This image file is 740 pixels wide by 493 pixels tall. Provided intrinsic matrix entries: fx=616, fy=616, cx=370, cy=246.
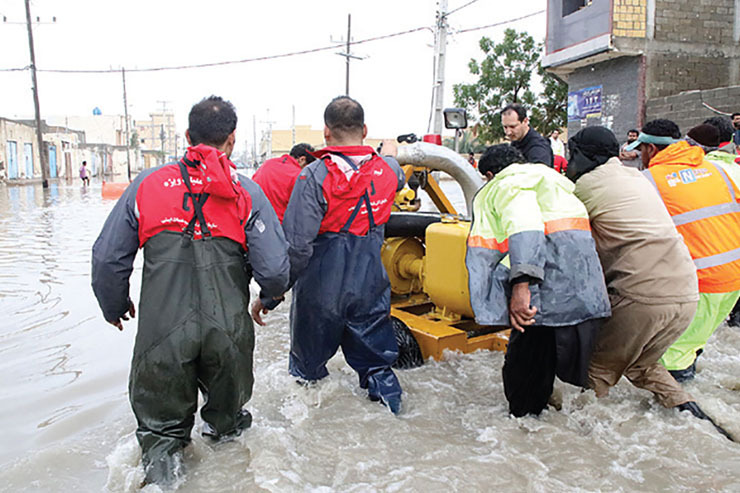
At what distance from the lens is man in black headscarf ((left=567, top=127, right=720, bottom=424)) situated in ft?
10.2

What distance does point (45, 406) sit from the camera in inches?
153

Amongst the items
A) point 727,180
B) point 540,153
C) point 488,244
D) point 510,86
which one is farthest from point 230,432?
point 510,86

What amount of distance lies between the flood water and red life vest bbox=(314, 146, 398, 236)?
1071mm

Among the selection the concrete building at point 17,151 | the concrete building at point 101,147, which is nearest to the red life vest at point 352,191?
the concrete building at point 17,151

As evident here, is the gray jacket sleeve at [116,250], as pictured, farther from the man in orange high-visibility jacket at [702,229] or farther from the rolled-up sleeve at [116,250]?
the man in orange high-visibility jacket at [702,229]

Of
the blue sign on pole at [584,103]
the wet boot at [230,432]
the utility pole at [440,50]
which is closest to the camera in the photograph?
the wet boot at [230,432]

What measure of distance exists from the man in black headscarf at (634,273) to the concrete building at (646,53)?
1168cm

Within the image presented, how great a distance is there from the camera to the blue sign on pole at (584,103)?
15648mm

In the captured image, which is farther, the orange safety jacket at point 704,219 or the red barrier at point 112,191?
the red barrier at point 112,191

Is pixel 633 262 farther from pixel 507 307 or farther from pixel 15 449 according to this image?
pixel 15 449

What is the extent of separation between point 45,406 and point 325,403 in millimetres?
1779

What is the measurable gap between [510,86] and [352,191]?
21.5m

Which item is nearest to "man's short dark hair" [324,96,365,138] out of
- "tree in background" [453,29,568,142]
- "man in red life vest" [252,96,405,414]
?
"man in red life vest" [252,96,405,414]

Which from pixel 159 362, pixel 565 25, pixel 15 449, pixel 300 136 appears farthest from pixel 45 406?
pixel 300 136
